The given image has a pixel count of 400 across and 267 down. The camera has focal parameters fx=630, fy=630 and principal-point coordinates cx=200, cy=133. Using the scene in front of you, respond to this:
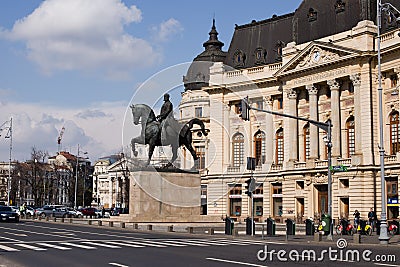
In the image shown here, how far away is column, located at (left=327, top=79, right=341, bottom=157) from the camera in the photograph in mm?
64250

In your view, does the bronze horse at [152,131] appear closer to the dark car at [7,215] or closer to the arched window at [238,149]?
the dark car at [7,215]

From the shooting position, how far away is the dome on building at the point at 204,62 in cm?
8788

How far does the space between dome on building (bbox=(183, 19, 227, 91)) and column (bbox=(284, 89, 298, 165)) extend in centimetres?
1793

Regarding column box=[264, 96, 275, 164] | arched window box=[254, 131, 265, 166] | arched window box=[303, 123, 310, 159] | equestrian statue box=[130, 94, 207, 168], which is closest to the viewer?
equestrian statue box=[130, 94, 207, 168]

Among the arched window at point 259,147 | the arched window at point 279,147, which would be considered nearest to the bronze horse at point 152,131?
the arched window at point 279,147

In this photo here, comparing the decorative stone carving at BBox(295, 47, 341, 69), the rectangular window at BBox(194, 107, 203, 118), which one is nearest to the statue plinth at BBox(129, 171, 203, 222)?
the decorative stone carving at BBox(295, 47, 341, 69)

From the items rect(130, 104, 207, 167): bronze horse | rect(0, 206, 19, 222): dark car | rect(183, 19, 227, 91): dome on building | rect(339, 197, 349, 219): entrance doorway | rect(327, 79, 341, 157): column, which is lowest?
rect(0, 206, 19, 222): dark car

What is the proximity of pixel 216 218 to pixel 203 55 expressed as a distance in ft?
142

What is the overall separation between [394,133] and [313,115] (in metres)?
10.1

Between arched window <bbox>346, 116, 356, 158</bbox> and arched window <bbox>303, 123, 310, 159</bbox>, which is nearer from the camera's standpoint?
arched window <bbox>346, 116, 356, 158</bbox>

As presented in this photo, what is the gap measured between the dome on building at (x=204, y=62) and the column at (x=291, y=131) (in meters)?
17.9

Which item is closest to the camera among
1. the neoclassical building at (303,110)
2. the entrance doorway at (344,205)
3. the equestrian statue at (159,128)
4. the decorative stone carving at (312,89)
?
the equestrian statue at (159,128)

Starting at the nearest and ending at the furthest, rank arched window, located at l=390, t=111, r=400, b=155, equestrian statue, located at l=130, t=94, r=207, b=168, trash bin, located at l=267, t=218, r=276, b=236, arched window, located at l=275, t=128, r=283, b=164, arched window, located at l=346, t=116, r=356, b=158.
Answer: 1. trash bin, located at l=267, t=218, r=276, b=236
2. equestrian statue, located at l=130, t=94, r=207, b=168
3. arched window, located at l=390, t=111, r=400, b=155
4. arched window, located at l=346, t=116, r=356, b=158
5. arched window, located at l=275, t=128, r=283, b=164

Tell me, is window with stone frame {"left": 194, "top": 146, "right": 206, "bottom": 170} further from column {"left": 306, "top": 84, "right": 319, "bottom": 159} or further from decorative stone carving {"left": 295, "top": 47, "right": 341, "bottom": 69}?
decorative stone carving {"left": 295, "top": 47, "right": 341, "bottom": 69}
